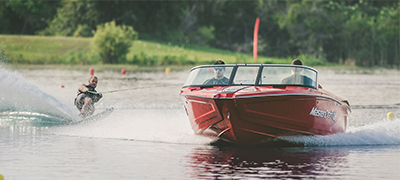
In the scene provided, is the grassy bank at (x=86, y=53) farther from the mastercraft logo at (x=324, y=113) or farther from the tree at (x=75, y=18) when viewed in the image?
the mastercraft logo at (x=324, y=113)

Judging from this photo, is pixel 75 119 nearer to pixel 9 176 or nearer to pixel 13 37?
pixel 9 176

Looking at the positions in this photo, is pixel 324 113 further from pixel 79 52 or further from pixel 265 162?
pixel 79 52

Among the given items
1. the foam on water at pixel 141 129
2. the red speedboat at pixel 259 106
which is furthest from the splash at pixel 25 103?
the red speedboat at pixel 259 106

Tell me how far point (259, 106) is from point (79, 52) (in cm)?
4373

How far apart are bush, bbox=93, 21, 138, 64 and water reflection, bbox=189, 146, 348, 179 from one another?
126 ft

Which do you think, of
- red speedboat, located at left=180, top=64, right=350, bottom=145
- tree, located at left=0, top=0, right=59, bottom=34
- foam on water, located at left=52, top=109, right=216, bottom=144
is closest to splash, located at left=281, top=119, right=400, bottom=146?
red speedboat, located at left=180, top=64, right=350, bottom=145

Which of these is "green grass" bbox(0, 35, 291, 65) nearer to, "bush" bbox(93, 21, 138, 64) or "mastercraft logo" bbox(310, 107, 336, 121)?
"bush" bbox(93, 21, 138, 64)

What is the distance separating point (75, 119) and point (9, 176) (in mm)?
6271

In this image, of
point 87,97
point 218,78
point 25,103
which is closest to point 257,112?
point 218,78

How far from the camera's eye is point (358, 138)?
477 inches

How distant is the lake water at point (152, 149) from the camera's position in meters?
8.73

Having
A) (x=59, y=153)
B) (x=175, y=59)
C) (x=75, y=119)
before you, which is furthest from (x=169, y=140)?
(x=175, y=59)

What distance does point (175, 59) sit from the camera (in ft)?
167

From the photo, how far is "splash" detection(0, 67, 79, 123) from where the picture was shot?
49.4 ft
